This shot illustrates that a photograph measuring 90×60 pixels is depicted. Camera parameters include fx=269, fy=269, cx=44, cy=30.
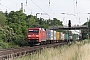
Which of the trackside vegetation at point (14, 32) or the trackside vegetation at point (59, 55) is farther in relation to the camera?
the trackside vegetation at point (14, 32)

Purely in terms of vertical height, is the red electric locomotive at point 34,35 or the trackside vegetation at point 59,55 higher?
the red electric locomotive at point 34,35

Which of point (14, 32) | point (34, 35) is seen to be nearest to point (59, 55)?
point (34, 35)

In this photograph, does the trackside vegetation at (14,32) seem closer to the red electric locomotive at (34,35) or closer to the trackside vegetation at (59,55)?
the red electric locomotive at (34,35)

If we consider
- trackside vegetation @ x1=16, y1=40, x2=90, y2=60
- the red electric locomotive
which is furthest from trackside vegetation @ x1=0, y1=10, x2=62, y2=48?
trackside vegetation @ x1=16, y1=40, x2=90, y2=60

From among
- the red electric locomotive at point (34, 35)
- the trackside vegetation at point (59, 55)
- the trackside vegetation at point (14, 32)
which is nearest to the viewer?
the trackside vegetation at point (59, 55)

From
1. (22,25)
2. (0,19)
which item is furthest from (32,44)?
(0,19)

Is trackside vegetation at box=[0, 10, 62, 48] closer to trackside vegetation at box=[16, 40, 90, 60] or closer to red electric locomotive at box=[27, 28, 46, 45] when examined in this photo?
red electric locomotive at box=[27, 28, 46, 45]

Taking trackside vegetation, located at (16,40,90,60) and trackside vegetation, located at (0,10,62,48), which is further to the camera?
trackside vegetation, located at (0,10,62,48)

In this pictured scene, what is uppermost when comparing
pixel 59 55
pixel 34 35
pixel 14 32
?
pixel 14 32

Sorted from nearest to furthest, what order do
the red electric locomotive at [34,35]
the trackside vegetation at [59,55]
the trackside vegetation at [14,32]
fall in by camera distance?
the trackside vegetation at [59,55], the red electric locomotive at [34,35], the trackside vegetation at [14,32]

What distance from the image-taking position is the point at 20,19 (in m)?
60.3

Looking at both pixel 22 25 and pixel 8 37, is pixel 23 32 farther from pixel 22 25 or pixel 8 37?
pixel 8 37

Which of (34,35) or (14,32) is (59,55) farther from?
(14,32)

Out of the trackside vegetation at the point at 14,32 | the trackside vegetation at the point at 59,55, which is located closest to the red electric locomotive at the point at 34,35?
the trackside vegetation at the point at 14,32
